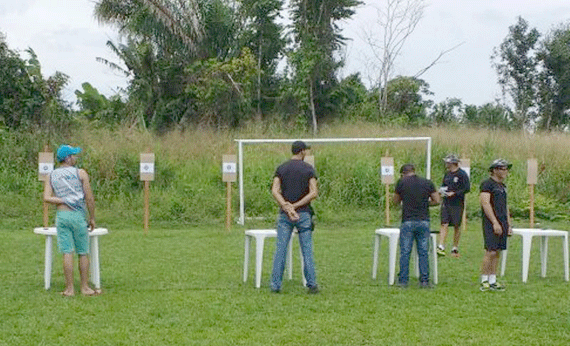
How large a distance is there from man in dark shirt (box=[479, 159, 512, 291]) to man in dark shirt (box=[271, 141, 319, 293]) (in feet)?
6.12

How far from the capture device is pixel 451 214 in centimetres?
1266

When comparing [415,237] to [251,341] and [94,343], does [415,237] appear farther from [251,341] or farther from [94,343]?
[94,343]

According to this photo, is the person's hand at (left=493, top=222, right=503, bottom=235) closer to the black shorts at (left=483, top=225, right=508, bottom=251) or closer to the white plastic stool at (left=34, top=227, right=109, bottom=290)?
the black shorts at (left=483, top=225, right=508, bottom=251)

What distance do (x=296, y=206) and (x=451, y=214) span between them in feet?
15.1

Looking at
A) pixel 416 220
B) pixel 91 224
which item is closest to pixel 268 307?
pixel 91 224

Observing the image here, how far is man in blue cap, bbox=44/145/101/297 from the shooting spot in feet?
27.9

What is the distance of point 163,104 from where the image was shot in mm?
27484

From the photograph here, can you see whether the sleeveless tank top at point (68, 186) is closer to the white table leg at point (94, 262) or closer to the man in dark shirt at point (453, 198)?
the white table leg at point (94, 262)

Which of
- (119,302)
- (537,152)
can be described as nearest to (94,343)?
(119,302)

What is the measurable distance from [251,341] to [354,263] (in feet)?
16.7

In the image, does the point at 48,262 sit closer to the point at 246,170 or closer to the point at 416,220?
Result: the point at 416,220

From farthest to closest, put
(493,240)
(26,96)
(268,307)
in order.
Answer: (26,96), (493,240), (268,307)

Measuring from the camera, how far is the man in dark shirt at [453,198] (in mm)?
12523

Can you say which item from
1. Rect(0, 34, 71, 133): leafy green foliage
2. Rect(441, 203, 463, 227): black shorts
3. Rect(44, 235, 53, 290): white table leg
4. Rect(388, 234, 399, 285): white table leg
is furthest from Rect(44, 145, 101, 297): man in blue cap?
Rect(0, 34, 71, 133): leafy green foliage
